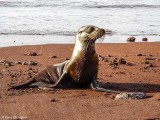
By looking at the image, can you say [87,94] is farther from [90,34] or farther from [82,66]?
[90,34]

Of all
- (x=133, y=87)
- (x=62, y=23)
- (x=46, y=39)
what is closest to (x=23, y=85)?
(x=133, y=87)

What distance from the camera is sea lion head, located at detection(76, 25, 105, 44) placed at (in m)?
8.87

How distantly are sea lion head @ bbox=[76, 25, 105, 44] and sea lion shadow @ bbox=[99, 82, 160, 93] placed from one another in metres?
0.95

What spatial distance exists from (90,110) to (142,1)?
3230cm

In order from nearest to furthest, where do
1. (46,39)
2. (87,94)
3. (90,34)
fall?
1. (87,94)
2. (90,34)
3. (46,39)

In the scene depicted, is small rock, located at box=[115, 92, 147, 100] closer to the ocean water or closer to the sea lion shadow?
the sea lion shadow

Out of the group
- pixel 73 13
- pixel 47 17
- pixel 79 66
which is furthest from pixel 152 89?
pixel 73 13

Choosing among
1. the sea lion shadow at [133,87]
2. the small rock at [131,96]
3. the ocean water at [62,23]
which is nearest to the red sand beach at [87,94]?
the sea lion shadow at [133,87]

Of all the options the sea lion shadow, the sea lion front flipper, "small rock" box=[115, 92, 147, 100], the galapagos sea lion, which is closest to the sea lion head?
the galapagos sea lion

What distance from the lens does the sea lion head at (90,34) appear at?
29.1ft

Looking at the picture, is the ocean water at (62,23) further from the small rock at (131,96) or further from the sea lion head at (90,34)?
the small rock at (131,96)

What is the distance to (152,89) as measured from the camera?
880 cm

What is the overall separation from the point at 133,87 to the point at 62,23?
13.3 metres

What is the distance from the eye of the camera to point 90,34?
29.7 feet
